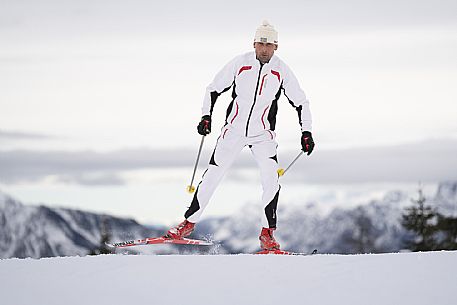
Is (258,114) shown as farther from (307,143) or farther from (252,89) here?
(307,143)

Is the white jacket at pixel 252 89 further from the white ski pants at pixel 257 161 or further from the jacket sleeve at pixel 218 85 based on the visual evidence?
the white ski pants at pixel 257 161

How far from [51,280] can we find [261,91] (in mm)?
3473

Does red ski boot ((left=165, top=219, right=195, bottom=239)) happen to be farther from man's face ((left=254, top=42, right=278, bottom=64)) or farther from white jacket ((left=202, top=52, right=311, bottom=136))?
man's face ((left=254, top=42, right=278, bottom=64))

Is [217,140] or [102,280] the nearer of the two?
[102,280]

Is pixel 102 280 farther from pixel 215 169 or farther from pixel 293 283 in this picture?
pixel 215 169

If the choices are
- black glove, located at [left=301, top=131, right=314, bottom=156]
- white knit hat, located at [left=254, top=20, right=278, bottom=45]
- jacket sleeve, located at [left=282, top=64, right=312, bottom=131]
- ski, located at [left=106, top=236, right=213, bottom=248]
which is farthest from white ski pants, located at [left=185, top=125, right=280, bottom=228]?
white knit hat, located at [left=254, top=20, right=278, bottom=45]

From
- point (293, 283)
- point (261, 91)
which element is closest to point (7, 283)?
point (293, 283)

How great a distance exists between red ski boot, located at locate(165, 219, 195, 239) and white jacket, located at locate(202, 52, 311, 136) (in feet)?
4.63

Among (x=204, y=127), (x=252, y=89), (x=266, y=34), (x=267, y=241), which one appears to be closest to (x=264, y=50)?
(x=266, y=34)

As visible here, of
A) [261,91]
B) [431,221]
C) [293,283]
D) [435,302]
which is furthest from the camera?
[431,221]

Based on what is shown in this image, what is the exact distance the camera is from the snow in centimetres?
672

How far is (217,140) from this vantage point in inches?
380

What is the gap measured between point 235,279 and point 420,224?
2485cm

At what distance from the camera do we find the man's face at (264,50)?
9312 millimetres
